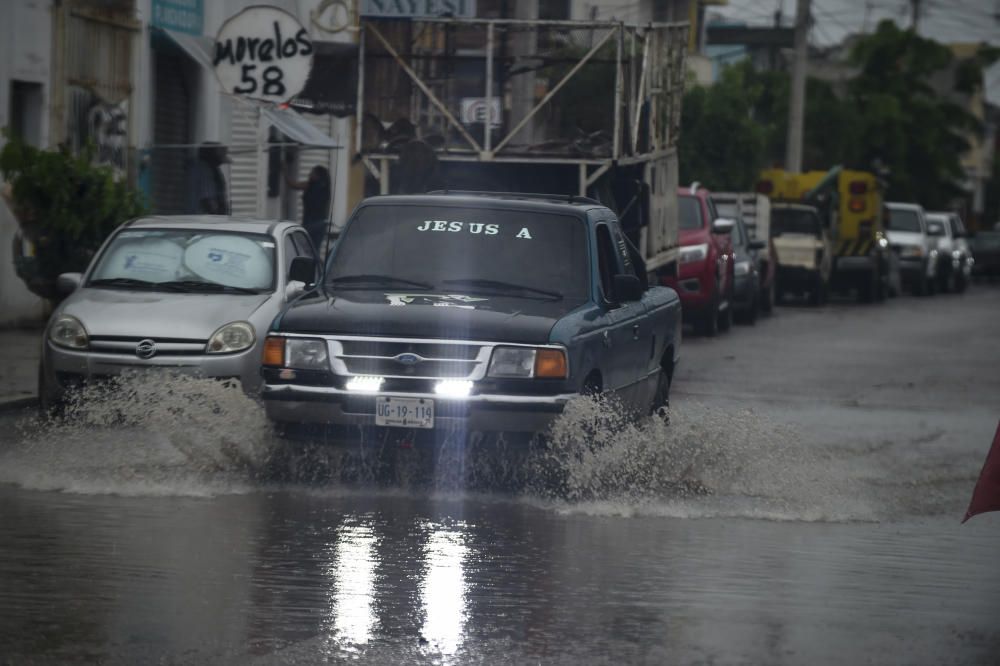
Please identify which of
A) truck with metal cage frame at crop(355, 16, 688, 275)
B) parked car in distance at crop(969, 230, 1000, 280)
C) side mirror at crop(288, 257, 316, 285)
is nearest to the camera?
side mirror at crop(288, 257, 316, 285)

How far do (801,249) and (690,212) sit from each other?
382 inches

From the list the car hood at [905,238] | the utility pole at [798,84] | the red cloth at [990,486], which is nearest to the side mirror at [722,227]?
the utility pole at [798,84]

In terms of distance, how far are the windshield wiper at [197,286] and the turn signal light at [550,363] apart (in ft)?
12.9

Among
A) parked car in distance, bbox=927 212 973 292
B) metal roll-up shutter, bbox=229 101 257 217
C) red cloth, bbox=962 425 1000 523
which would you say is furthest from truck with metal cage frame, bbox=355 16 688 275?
parked car in distance, bbox=927 212 973 292

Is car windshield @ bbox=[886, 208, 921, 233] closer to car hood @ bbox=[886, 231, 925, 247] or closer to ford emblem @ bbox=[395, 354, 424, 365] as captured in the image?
car hood @ bbox=[886, 231, 925, 247]

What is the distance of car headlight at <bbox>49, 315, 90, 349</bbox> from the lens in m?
12.5

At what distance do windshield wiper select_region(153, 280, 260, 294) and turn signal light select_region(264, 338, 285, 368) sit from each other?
3091mm

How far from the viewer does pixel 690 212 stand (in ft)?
88.1

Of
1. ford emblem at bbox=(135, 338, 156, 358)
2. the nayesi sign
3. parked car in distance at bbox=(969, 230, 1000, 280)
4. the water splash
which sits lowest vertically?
parked car in distance at bbox=(969, 230, 1000, 280)

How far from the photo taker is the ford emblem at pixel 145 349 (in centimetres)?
1241

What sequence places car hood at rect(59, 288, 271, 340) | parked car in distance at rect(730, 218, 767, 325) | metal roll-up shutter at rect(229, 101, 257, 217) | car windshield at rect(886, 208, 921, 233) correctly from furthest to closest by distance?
1. car windshield at rect(886, 208, 921, 233)
2. metal roll-up shutter at rect(229, 101, 257, 217)
3. parked car in distance at rect(730, 218, 767, 325)
4. car hood at rect(59, 288, 271, 340)

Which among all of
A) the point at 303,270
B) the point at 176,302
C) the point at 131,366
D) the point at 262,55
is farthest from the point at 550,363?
the point at 262,55

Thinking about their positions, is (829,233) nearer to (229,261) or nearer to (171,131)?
(171,131)

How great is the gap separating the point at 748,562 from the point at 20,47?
1487cm
